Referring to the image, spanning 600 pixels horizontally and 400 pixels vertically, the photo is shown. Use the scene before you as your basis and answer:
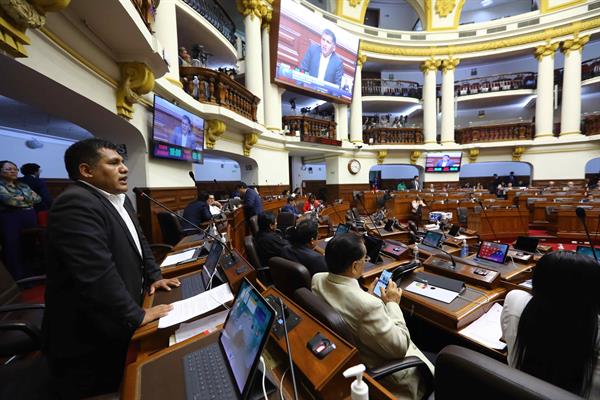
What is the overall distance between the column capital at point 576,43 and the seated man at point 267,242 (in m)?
15.3

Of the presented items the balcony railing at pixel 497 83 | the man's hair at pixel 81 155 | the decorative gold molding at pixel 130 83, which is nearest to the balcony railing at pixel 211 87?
the decorative gold molding at pixel 130 83

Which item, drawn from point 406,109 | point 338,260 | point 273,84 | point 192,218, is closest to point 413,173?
point 406,109

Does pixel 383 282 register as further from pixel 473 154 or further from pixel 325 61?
pixel 473 154

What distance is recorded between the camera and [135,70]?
2705 millimetres

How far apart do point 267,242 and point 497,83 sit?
1546 centimetres

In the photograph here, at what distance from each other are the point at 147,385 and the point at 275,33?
9.09 meters

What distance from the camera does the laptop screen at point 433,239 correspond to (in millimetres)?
2996

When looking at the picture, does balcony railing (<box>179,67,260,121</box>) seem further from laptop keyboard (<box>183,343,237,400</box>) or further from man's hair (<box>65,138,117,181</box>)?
laptop keyboard (<box>183,343,237,400</box>)

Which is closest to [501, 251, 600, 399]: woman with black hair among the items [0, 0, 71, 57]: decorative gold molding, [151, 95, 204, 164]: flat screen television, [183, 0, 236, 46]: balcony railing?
[0, 0, 71, 57]: decorative gold molding

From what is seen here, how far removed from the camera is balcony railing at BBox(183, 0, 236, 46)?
5396mm

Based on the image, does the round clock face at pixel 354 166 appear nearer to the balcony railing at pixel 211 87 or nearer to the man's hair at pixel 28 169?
the balcony railing at pixel 211 87

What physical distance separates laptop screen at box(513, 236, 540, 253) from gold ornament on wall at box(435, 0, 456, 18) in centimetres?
1386

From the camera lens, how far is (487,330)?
149 centimetres

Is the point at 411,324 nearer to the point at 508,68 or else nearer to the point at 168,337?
the point at 168,337
